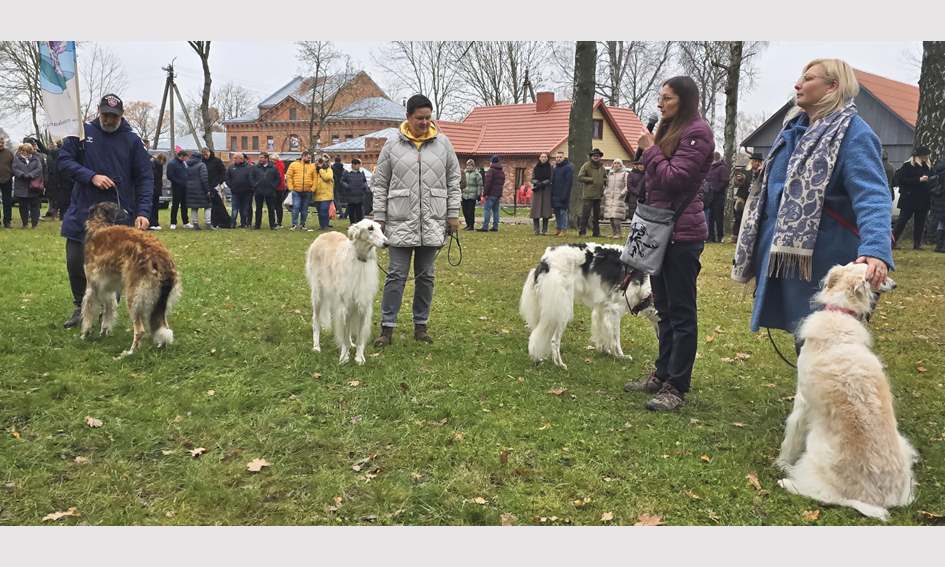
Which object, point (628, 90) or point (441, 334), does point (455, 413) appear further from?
point (628, 90)

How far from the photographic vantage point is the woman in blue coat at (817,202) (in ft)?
11.5

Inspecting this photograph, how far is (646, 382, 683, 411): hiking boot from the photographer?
4777 mm

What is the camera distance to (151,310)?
225 inches

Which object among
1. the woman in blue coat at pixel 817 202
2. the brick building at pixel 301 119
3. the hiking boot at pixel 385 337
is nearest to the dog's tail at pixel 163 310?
the hiking boot at pixel 385 337

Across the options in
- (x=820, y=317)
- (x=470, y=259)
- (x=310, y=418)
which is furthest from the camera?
(x=470, y=259)

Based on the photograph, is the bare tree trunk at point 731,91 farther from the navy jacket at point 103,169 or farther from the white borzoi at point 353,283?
the navy jacket at point 103,169

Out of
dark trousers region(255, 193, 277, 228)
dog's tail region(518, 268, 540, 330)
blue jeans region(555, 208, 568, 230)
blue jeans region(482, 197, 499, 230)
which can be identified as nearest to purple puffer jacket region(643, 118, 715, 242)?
dog's tail region(518, 268, 540, 330)

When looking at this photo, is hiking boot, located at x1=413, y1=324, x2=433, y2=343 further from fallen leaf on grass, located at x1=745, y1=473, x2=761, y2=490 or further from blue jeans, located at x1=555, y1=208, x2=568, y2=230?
blue jeans, located at x1=555, y1=208, x2=568, y2=230

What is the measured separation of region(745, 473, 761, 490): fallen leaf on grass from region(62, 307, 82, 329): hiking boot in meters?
6.17

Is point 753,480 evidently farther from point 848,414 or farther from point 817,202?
point 817,202

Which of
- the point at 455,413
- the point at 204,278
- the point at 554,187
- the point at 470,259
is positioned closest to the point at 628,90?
the point at 554,187

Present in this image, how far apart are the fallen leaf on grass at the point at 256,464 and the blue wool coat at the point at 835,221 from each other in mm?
3122

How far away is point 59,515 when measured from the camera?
3.14m

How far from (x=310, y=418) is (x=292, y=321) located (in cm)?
285
